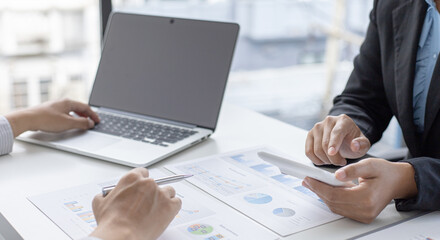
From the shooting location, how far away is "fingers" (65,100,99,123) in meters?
1.24

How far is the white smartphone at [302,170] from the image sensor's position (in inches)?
31.2

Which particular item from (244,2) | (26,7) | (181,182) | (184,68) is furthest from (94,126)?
(244,2)

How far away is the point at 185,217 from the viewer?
32.4 inches

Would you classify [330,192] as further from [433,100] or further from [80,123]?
[80,123]

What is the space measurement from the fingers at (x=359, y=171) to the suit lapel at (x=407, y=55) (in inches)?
15.3

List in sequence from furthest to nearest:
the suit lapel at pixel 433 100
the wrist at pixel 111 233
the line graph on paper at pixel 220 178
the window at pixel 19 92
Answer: the window at pixel 19 92 < the suit lapel at pixel 433 100 < the line graph on paper at pixel 220 178 < the wrist at pixel 111 233

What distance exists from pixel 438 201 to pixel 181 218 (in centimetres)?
42

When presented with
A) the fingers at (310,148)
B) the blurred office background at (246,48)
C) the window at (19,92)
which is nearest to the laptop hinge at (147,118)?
the fingers at (310,148)

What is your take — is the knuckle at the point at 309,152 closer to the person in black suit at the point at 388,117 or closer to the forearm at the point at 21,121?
the person in black suit at the point at 388,117

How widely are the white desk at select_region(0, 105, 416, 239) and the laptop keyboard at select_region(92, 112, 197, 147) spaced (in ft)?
0.17

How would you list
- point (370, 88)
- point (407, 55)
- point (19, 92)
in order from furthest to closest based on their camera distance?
point (19, 92) < point (370, 88) < point (407, 55)

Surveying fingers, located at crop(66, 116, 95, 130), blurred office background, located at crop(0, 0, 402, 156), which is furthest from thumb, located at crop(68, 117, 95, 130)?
blurred office background, located at crop(0, 0, 402, 156)

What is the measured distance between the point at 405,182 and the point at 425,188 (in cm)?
3

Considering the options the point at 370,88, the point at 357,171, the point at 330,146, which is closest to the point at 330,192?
the point at 357,171
